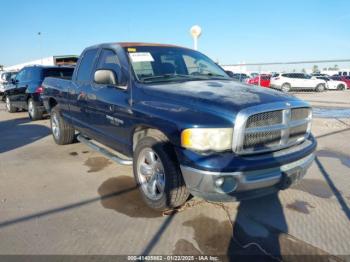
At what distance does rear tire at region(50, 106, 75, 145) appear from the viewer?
6750 mm

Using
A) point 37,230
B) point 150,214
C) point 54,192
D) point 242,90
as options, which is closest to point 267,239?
point 150,214

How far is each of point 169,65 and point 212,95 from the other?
140 cm

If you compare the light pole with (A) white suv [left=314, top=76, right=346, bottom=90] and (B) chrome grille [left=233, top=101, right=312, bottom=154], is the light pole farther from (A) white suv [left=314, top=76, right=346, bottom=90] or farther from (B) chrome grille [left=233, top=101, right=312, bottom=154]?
(A) white suv [left=314, top=76, right=346, bottom=90]

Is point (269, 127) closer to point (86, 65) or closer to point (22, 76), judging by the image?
point (86, 65)

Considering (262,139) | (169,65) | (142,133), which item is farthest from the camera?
(169,65)

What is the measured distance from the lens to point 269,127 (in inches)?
130

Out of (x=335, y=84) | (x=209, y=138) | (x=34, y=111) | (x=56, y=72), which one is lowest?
(x=335, y=84)

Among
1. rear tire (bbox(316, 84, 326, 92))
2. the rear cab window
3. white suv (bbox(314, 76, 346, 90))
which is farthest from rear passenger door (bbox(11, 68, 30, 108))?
white suv (bbox(314, 76, 346, 90))

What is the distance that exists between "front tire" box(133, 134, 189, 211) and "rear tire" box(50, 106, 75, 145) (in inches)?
128

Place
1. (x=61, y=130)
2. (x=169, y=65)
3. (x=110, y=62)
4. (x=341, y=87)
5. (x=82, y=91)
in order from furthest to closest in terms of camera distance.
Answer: (x=341, y=87), (x=61, y=130), (x=82, y=91), (x=110, y=62), (x=169, y=65)

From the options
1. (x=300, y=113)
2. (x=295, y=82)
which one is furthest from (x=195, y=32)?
(x=295, y=82)

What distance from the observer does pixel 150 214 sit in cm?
374

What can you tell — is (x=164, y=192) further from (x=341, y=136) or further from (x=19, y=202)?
(x=341, y=136)

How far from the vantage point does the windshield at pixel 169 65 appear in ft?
14.1
